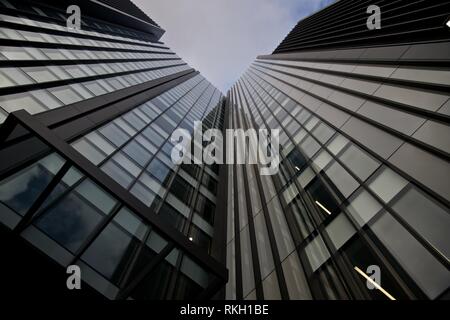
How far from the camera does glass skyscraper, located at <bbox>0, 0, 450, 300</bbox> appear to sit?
827 cm

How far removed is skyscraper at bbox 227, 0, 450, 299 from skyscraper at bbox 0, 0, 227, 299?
2827 mm

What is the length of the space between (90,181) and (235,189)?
1221 cm

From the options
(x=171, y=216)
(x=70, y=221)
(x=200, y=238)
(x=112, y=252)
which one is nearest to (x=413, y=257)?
(x=112, y=252)

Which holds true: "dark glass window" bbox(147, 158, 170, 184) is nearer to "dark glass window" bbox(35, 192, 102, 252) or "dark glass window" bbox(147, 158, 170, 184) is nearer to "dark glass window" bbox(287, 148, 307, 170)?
"dark glass window" bbox(35, 192, 102, 252)

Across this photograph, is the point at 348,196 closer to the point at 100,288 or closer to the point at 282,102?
the point at 100,288

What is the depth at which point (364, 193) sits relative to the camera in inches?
423

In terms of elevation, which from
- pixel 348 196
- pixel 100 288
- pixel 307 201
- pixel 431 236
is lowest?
pixel 100 288

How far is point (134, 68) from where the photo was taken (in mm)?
33656

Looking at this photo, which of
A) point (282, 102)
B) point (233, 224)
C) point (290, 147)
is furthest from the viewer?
point (282, 102)

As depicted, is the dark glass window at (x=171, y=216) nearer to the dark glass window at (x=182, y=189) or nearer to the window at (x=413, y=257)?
the dark glass window at (x=182, y=189)

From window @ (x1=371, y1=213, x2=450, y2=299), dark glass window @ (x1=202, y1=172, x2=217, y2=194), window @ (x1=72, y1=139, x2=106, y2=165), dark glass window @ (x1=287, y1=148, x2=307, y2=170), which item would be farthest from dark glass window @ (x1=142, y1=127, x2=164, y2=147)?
window @ (x1=371, y1=213, x2=450, y2=299)

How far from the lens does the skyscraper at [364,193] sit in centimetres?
812

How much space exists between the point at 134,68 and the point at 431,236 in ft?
109

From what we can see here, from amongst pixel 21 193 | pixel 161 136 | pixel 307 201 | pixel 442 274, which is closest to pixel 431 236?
pixel 442 274
